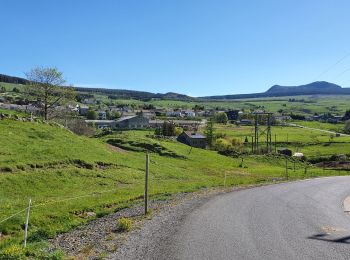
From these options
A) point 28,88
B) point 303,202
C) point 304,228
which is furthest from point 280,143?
point 304,228

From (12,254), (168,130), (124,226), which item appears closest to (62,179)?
(124,226)

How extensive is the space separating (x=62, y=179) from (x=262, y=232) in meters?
19.8

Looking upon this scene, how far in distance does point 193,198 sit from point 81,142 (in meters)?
23.4

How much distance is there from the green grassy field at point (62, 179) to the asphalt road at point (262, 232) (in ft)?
17.2

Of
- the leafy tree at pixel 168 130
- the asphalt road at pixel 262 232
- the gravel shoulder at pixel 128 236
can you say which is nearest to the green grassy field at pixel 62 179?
the gravel shoulder at pixel 128 236

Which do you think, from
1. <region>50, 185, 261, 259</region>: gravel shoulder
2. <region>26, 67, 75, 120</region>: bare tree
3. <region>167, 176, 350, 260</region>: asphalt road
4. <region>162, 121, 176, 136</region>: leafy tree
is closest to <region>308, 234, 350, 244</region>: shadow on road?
<region>167, 176, 350, 260</region>: asphalt road

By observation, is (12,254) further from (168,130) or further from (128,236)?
(168,130)

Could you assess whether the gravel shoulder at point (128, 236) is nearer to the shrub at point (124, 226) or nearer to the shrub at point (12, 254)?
the shrub at point (124, 226)

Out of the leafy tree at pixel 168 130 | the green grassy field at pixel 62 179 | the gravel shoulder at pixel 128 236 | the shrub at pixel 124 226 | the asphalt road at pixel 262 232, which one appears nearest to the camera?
the gravel shoulder at pixel 128 236

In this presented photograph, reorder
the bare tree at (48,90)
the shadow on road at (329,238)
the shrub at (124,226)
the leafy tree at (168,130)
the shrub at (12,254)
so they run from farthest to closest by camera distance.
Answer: the leafy tree at (168,130), the bare tree at (48,90), the shrub at (124,226), the shadow on road at (329,238), the shrub at (12,254)

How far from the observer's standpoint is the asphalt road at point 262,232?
50.5ft

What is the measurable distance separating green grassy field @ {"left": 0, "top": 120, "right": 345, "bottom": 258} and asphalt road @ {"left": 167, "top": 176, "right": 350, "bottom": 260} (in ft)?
17.2

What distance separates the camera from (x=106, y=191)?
33750 millimetres

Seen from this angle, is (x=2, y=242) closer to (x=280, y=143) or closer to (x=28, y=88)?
(x=28, y=88)
